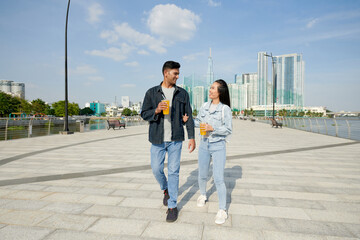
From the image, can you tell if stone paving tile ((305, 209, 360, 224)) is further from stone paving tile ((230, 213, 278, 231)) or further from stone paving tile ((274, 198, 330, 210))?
stone paving tile ((230, 213, 278, 231))

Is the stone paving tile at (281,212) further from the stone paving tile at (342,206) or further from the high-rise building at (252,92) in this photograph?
the high-rise building at (252,92)

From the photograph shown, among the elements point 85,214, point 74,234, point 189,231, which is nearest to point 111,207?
point 85,214

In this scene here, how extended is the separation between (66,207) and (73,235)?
844 millimetres

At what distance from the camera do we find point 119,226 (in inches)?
92.3

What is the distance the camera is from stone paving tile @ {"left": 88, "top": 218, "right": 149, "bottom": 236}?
223 centimetres

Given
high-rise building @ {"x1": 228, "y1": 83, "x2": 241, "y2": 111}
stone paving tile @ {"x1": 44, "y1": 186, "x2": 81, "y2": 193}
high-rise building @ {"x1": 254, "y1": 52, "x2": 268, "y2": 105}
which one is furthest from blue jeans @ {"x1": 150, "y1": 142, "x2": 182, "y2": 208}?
high-rise building @ {"x1": 254, "y1": 52, "x2": 268, "y2": 105}

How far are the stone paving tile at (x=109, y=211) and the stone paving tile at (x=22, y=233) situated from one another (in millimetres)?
528

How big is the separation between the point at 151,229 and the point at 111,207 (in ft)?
2.87

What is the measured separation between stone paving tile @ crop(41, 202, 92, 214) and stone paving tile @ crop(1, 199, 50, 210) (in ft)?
0.43

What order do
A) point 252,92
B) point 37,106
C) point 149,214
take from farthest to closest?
point 252,92, point 37,106, point 149,214

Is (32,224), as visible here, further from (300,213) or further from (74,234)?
(300,213)

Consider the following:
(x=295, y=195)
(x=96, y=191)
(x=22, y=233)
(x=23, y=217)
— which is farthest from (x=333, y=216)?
(x=23, y=217)

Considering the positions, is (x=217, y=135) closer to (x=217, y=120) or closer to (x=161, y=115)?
(x=217, y=120)

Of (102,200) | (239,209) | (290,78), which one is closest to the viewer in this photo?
(239,209)
